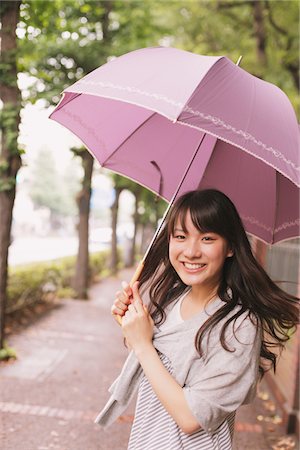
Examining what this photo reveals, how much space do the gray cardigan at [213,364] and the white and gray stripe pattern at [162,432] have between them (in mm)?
72

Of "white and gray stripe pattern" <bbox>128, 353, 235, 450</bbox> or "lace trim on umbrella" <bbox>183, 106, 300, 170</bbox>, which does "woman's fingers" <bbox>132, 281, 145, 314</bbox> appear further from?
"lace trim on umbrella" <bbox>183, 106, 300, 170</bbox>

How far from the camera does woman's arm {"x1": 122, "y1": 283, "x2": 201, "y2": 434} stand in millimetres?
2061

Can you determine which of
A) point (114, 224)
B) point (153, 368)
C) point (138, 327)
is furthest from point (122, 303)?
point (114, 224)

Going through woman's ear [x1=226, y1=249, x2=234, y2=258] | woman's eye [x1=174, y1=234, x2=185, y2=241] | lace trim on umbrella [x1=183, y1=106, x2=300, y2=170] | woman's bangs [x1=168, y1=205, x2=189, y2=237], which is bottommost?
woman's ear [x1=226, y1=249, x2=234, y2=258]

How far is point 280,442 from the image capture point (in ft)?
18.5

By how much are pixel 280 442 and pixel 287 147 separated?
3933 mm

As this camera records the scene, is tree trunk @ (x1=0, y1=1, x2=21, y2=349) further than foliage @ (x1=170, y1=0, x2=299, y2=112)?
No

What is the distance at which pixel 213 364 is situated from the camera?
6.91 ft

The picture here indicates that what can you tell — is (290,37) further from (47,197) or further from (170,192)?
(47,197)

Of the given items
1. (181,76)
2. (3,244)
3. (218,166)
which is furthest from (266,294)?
(3,244)

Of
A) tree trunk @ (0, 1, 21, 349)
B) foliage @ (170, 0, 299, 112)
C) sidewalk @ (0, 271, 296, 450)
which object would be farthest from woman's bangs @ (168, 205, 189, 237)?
foliage @ (170, 0, 299, 112)

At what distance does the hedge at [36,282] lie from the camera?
10664 millimetres

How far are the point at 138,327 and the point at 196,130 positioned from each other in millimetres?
1533

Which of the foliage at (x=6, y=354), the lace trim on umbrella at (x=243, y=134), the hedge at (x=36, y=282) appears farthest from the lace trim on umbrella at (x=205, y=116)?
the hedge at (x=36, y=282)
